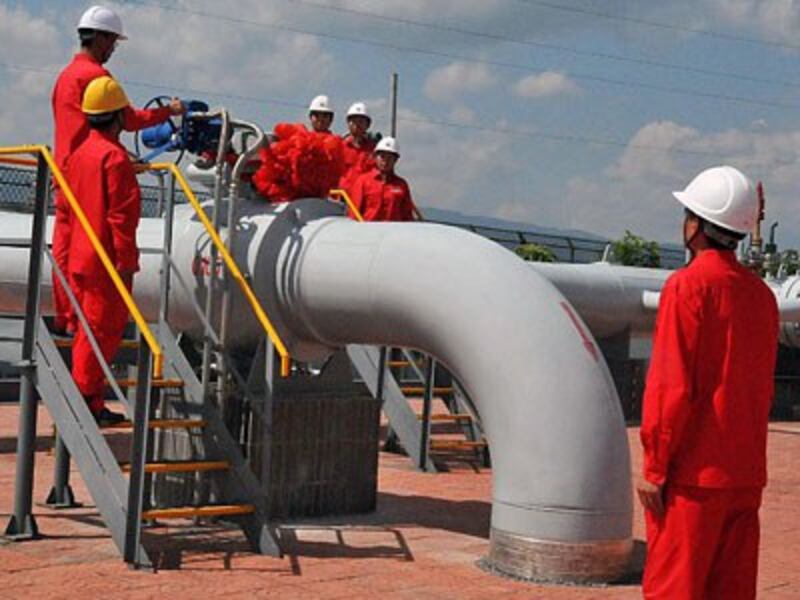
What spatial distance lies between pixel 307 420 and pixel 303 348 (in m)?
0.47

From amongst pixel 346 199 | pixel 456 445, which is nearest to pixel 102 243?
pixel 346 199

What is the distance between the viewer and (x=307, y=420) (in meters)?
8.96

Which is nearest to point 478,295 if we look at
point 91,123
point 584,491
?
point 584,491

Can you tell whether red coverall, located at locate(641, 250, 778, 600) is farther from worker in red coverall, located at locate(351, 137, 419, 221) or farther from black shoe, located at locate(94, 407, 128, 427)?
worker in red coverall, located at locate(351, 137, 419, 221)

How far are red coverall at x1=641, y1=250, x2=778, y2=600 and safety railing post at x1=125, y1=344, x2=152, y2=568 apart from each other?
320 cm

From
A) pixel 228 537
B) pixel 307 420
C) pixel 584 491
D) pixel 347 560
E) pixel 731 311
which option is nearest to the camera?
pixel 731 311

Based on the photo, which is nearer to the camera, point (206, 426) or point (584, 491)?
point (584, 491)

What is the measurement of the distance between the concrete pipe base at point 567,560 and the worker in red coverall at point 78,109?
106 inches

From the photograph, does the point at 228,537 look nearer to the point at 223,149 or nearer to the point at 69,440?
the point at 69,440

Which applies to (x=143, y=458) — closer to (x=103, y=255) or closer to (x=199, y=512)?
(x=199, y=512)

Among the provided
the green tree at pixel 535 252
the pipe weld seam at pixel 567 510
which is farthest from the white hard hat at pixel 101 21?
the green tree at pixel 535 252

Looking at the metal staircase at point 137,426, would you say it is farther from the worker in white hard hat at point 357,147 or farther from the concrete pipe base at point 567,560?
the worker in white hard hat at point 357,147

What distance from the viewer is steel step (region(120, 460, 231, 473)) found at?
755cm

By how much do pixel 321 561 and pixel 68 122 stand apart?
2787mm
